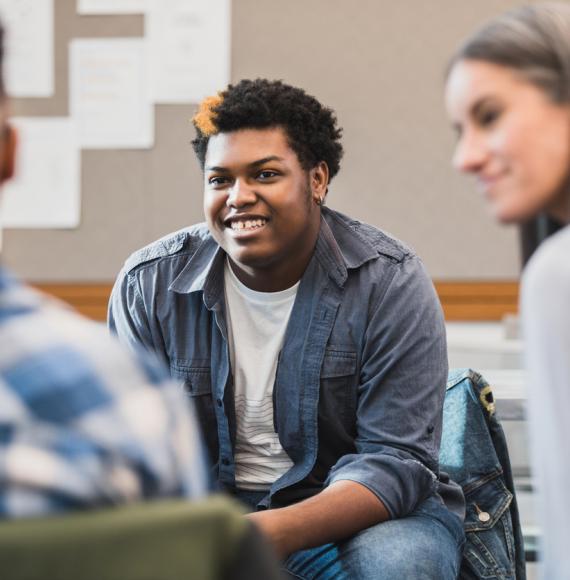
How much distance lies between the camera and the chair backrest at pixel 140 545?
0.52 m

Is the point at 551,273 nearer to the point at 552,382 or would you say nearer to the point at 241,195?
the point at 552,382

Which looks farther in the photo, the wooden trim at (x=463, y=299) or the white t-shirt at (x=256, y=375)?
the wooden trim at (x=463, y=299)

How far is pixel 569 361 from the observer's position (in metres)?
0.73

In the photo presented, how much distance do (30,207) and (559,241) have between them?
7.45 ft

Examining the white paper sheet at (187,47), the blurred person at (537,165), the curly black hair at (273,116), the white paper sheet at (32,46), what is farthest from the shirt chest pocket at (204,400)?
the white paper sheet at (32,46)

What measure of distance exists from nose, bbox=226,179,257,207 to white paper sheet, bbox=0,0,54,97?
1.36m

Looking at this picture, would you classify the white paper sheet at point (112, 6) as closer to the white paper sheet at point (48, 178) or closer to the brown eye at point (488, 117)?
the white paper sheet at point (48, 178)

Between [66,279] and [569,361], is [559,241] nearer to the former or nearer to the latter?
[569,361]

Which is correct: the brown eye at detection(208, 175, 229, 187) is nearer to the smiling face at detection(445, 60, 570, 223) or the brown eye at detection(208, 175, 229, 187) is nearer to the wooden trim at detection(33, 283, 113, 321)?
the smiling face at detection(445, 60, 570, 223)

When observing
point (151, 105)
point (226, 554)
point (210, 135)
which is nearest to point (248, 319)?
point (210, 135)

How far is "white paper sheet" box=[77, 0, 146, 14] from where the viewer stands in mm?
2770

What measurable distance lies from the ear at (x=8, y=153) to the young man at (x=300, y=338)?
31.3 inches

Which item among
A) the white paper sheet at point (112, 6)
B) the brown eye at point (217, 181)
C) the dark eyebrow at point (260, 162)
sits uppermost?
the white paper sheet at point (112, 6)

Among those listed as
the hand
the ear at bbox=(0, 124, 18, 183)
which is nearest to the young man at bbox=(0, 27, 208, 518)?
the ear at bbox=(0, 124, 18, 183)
